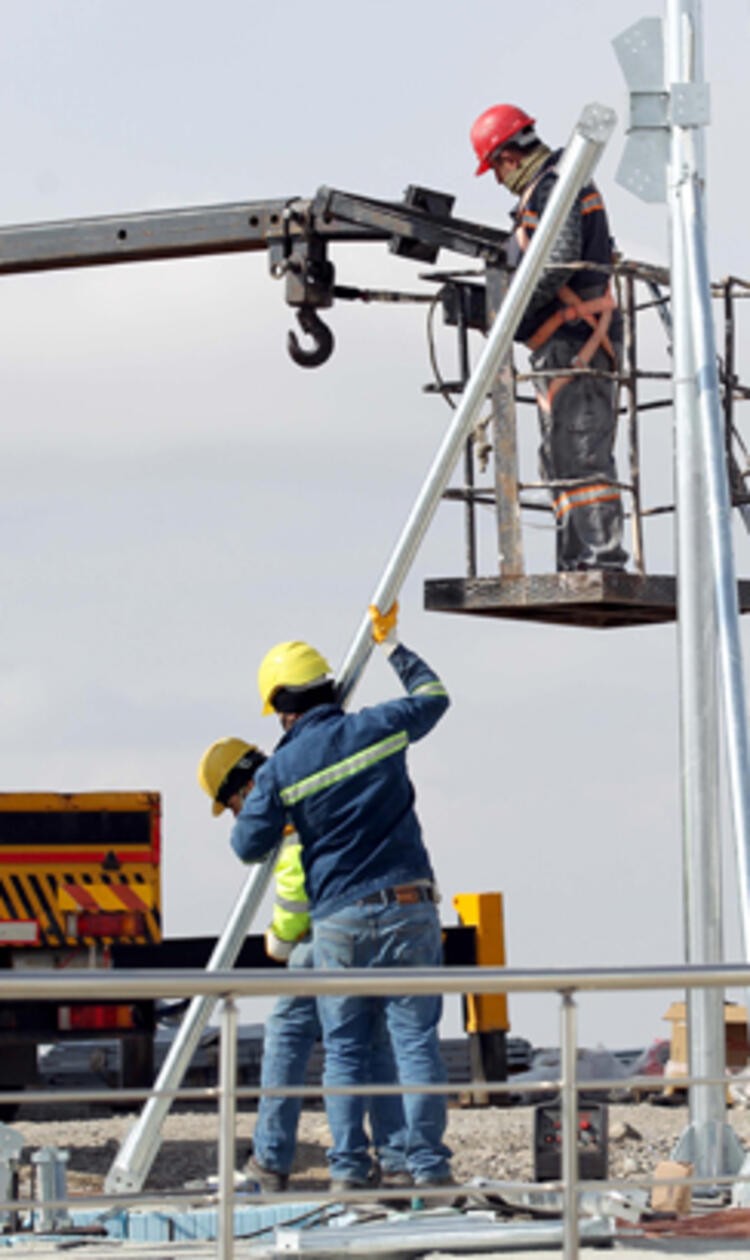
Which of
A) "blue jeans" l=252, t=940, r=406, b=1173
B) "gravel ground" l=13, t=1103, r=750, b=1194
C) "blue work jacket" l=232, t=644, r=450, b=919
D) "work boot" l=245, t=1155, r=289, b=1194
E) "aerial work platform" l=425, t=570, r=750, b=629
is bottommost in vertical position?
"gravel ground" l=13, t=1103, r=750, b=1194

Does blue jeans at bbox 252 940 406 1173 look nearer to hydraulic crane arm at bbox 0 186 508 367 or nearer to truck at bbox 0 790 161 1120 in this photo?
hydraulic crane arm at bbox 0 186 508 367

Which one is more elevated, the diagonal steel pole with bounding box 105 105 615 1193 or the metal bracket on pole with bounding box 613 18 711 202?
the metal bracket on pole with bounding box 613 18 711 202

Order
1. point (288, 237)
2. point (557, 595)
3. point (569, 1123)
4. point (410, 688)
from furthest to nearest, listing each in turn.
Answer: point (288, 237)
point (557, 595)
point (410, 688)
point (569, 1123)

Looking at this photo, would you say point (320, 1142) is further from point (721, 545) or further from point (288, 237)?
point (721, 545)

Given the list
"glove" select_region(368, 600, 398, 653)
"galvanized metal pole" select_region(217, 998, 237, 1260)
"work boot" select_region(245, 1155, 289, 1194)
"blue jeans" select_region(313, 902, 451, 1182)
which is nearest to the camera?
"galvanized metal pole" select_region(217, 998, 237, 1260)

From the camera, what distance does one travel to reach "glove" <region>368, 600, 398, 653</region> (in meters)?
8.85

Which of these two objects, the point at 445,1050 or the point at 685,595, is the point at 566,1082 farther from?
the point at 445,1050

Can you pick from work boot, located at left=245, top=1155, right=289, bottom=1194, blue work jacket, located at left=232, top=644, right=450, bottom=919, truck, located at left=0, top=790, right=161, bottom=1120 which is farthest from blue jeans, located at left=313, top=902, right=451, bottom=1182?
truck, located at left=0, top=790, right=161, bottom=1120

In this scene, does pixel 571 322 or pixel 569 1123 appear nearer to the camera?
pixel 569 1123

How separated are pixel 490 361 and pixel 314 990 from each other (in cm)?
441

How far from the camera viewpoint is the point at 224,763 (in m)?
9.64

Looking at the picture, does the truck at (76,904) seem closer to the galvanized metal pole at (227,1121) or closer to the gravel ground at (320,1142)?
the gravel ground at (320,1142)

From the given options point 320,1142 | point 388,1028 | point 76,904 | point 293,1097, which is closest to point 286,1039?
point 293,1097

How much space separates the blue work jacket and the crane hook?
10.8 ft
